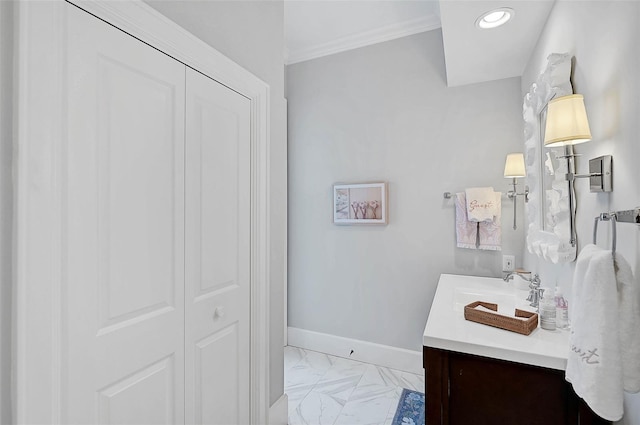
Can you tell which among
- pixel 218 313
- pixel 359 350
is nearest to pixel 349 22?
pixel 218 313

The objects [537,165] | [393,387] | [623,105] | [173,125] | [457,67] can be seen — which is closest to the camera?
[623,105]

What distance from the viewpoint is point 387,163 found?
2721 mm

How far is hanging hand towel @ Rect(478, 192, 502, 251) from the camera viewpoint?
2343 millimetres

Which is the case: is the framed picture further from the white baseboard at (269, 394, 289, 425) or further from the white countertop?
the white baseboard at (269, 394, 289, 425)

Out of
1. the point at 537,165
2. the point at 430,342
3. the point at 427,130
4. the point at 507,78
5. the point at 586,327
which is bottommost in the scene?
the point at 430,342

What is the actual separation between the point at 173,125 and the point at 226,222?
0.46 metres

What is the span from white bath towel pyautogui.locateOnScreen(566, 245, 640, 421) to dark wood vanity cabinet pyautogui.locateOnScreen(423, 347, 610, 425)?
1.11 feet

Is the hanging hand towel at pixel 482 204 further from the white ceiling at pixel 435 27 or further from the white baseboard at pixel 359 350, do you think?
the white baseboard at pixel 359 350

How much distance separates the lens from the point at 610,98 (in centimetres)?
101

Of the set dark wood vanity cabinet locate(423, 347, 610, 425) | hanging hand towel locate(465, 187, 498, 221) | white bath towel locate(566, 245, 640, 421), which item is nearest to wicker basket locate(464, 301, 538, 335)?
dark wood vanity cabinet locate(423, 347, 610, 425)

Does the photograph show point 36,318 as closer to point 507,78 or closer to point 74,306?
point 74,306

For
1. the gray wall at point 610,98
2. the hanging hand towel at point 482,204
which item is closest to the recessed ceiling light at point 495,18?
the gray wall at point 610,98

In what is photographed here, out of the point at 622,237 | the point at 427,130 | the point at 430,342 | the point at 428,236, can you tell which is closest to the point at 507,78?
the point at 427,130

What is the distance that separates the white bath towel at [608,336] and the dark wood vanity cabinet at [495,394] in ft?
1.11
